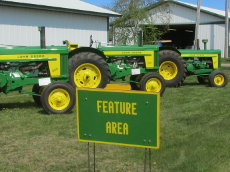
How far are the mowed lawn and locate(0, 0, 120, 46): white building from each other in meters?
5.92

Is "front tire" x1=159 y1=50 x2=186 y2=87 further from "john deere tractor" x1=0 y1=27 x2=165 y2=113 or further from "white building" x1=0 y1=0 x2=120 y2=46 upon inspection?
"white building" x1=0 y1=0 x2=120 y2=46

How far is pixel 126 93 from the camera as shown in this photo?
10.9 feet

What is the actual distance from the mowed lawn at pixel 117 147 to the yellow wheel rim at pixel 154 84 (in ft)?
4.28

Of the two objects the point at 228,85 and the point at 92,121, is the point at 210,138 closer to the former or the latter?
the point at 92,121

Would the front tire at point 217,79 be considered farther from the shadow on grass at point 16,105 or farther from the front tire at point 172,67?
the shadow on grass at point 16,105

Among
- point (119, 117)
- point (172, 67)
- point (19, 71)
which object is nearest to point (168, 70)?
point (172, 67)

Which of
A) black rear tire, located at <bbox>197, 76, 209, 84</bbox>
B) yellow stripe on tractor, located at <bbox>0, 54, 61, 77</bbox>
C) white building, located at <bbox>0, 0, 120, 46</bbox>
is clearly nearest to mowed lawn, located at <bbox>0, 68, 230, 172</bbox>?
yellow stripe on tractor, located at <bbox>0, 54, 61, 77</bbox>

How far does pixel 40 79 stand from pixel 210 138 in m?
3.51

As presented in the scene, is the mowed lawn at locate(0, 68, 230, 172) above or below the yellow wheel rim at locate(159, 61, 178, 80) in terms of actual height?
below

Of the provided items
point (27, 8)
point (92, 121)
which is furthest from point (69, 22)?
point (92, 121)

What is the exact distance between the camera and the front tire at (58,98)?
715 cm

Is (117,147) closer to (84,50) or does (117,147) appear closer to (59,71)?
(59,71)

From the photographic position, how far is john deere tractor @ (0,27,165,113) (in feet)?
23.9

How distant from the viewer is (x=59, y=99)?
23.9 ft
